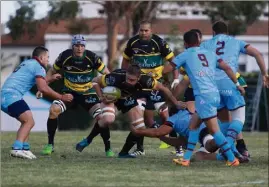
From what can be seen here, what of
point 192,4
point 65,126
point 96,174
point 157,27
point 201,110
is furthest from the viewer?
point 157,27

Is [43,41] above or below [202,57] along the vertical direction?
below

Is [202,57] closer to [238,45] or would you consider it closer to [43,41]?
[238,45]

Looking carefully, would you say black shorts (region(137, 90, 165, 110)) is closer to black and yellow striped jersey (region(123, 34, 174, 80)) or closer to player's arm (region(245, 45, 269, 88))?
black and yellow striped jersey (region(123, 34, 174, 80))

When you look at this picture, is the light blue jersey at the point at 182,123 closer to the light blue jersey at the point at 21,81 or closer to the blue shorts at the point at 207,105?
the blue shorts at the point at 207,105

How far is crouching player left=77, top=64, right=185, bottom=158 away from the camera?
523 inches

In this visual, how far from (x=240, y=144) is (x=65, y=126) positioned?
20.1 metres

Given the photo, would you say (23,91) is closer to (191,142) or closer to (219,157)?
(191,142)

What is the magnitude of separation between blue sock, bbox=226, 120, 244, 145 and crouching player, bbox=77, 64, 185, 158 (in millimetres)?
794

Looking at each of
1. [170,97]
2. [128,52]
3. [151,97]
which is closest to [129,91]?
[170,97]

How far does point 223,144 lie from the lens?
12.4m

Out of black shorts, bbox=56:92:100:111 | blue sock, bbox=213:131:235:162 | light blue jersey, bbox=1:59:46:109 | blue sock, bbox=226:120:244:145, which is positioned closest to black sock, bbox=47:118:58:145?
black shorts, bbox=56:92:100:111

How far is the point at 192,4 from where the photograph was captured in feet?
149

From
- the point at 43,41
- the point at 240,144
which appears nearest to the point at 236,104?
the point at 240,144

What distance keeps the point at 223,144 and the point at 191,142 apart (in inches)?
19.5
